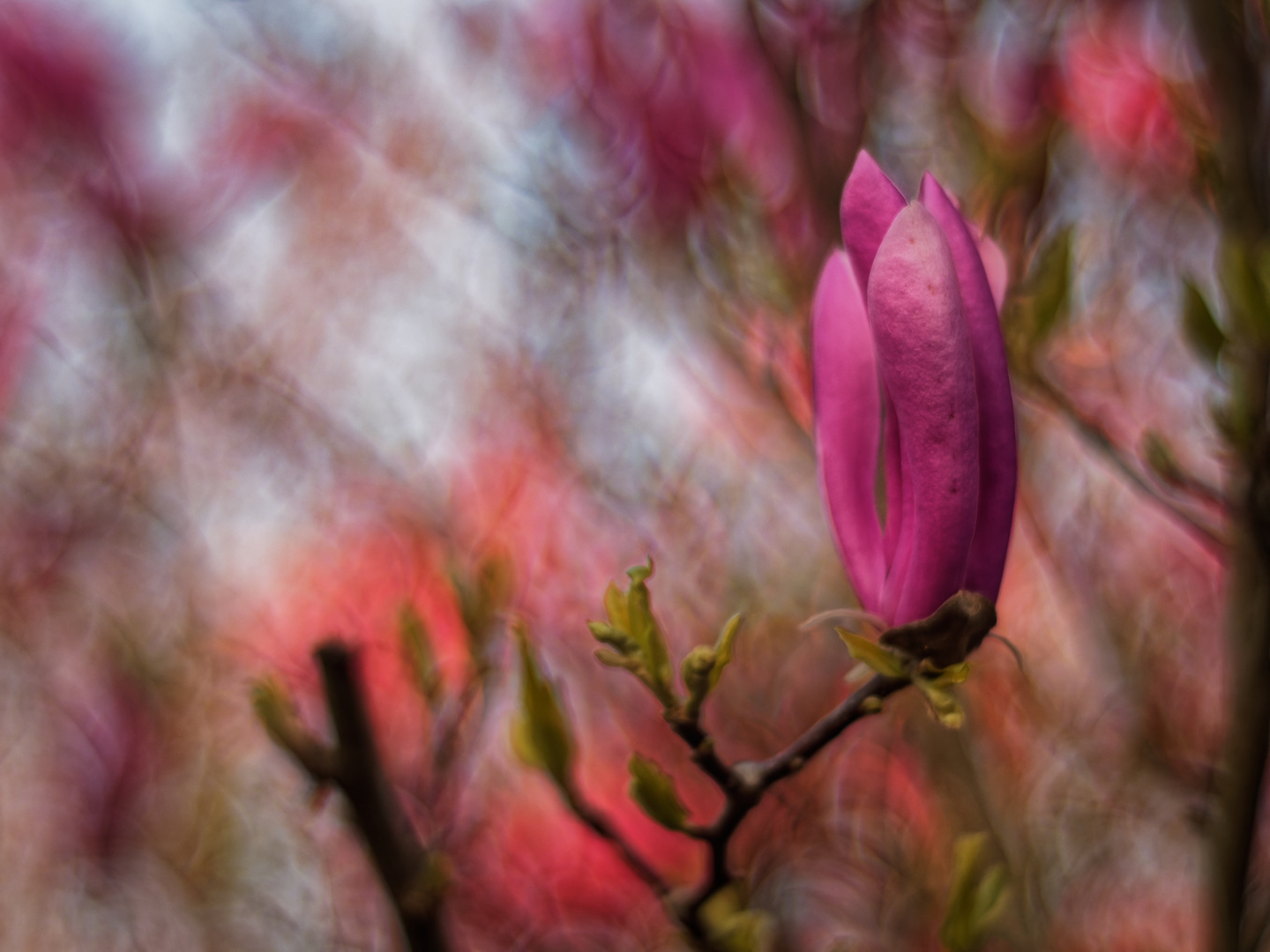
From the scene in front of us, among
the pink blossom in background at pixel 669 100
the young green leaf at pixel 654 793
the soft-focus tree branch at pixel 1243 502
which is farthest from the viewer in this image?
the pink blossom in background at pixel 669 100

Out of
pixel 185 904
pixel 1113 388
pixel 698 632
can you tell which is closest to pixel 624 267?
pixel 698 632

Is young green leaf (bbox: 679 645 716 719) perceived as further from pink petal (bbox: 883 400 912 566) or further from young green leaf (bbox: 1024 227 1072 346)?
young green leaf (bbox: 1024 227 1072 346)

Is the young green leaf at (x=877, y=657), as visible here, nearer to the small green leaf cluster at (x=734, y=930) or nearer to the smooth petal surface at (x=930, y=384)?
the smooth petal surface at (x=930, y=384)

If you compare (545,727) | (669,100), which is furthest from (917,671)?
(669,100)

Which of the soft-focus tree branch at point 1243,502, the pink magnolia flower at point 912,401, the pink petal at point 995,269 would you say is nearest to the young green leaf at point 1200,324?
the soft-focus tree branch at point 1243,502

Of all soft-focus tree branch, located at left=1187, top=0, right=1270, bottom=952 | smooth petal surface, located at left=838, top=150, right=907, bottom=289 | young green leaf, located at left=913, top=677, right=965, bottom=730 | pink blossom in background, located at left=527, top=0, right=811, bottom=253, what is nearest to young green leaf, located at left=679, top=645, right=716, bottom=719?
young green leaf, located at left=913, top=677, right=965, bottom=730

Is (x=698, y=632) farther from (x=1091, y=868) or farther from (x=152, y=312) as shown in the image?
(x=152, y=312)
